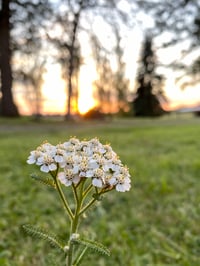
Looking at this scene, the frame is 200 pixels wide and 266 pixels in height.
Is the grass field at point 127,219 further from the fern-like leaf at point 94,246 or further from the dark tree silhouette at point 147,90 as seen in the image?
the dark tree silhouette at point 147,90

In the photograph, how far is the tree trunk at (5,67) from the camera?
54.4 ft

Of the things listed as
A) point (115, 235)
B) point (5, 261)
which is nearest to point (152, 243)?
point (115, 235)

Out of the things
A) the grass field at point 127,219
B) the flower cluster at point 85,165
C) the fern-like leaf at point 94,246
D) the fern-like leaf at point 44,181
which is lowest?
the grass field at point 127,219

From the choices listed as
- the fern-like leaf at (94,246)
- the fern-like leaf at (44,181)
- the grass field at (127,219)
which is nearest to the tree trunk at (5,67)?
the grass field at (127,219)

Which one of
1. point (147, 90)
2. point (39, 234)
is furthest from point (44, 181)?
point (147, 90)

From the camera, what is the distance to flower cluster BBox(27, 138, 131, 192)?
1183 millimetres

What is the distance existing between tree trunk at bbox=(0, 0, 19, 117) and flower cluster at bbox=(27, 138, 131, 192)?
16128 millimetres

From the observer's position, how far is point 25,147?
25.9 ft

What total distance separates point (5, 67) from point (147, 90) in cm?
2261

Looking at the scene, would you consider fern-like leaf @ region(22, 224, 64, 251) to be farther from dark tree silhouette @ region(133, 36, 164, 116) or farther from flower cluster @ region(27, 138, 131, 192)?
dark tree silhouette @ region(133, 36, 164, 116)

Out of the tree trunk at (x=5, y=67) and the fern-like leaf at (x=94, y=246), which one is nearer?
the fern-like leaf at (x=94, y=246)

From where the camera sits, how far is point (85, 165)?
3.92 ft

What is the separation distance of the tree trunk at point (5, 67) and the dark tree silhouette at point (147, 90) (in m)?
21.0

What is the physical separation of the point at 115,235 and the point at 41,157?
190 centimetres
